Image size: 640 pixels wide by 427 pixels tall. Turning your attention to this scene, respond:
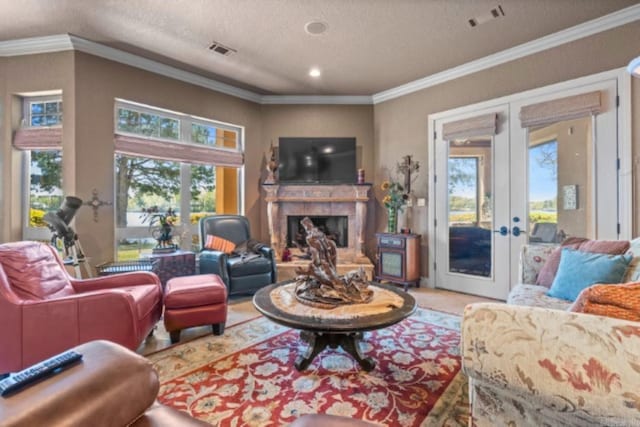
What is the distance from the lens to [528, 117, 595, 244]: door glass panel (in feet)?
10.4

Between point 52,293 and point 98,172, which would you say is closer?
point 52,293

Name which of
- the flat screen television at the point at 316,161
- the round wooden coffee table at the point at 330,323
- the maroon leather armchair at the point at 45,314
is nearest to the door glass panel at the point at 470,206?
the flat screen television at the point at 316,161

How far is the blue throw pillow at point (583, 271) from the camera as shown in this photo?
6.62 feet

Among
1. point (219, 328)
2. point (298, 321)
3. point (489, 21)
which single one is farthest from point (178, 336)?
point (489, 21)

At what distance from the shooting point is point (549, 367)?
930 mm

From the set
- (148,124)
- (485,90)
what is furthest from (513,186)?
(148,124)

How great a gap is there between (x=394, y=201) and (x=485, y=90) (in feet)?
5.83

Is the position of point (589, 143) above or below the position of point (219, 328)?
above

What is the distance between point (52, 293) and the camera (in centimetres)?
216

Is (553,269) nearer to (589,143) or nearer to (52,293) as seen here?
(589,143)

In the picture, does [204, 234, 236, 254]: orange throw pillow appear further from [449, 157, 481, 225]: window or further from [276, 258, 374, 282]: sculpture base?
[449, 157, 481, 225]: window

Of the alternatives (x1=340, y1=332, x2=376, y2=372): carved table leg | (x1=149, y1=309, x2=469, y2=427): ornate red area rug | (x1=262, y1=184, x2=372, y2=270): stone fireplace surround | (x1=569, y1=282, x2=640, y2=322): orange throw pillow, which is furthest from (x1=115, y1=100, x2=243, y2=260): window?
(x1=569, y1=282, x2=640, y2=322): orange throw pillow

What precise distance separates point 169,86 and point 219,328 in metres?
3.28

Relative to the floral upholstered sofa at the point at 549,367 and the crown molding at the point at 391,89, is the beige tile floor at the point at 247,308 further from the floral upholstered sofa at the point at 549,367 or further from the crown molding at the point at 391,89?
the crown molding at the point at 391,89
